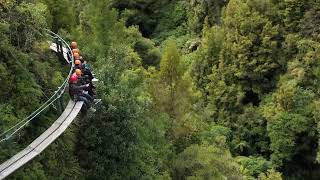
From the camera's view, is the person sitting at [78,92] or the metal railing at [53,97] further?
the person sitting at [78,92]

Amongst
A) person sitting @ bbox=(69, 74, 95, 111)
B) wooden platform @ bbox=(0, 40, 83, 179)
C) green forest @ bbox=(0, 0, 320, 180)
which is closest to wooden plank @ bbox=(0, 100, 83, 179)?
wooden platform @ bbox=(0, 40, 83, 179)

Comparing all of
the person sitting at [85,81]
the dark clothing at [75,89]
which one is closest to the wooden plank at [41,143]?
the dark clothing at [75,89]

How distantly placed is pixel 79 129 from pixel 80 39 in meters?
12.6

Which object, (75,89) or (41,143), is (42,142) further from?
(75,89)

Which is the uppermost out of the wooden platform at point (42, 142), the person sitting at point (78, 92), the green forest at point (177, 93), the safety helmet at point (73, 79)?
the safety helmet at point (73, 79)

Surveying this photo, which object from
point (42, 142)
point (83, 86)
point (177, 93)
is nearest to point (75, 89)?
point (83, 86)

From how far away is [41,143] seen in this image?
52.0 ft

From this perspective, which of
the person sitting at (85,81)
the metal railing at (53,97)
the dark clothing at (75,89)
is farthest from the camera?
the person sitting at (85,81)

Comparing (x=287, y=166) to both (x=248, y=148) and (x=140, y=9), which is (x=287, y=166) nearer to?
(x=248, y=148)

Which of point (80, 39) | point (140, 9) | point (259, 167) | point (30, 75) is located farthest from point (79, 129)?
point (140, 9)

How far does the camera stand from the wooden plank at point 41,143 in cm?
1464

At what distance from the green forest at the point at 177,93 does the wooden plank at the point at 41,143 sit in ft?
2.49

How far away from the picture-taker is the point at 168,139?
2625 centimetres

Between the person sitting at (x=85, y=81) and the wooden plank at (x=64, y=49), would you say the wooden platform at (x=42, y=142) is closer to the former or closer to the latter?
the person sitting at (x=85, y=81)
